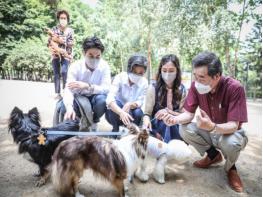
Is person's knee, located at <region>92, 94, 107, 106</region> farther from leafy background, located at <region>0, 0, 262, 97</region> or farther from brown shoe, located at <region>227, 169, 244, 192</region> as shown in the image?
brown shoe, located at <region>227, 169, 244, 192</region>

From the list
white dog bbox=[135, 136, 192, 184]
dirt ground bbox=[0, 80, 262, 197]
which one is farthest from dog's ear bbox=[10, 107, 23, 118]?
white dog bbox=[135, 136, 192, 184]

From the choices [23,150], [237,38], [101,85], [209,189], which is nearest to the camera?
[23,150]

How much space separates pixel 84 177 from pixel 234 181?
1065mm

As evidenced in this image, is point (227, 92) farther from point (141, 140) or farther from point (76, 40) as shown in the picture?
point (76, 40)

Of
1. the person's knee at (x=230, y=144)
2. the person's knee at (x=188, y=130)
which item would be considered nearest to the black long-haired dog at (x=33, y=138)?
the person's knee at (x=188, y=130)

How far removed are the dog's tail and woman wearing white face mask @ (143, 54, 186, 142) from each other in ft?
2.68

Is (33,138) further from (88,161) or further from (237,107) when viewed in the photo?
(237,107)

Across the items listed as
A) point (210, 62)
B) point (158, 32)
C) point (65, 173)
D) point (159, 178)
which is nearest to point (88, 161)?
point (65, 173)

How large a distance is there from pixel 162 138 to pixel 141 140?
1.89 feet

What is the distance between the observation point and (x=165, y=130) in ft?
7.50

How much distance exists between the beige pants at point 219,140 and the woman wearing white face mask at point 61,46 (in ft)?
3.50

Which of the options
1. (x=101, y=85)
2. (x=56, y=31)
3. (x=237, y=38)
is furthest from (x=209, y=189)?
(x=56, y=31)

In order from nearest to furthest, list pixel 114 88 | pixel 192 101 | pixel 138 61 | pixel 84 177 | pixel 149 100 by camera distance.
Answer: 1. pixel 84 177
2. pixel 192 101
3. pixel 138 61
4. pixel 149 100
5. pixel 114 88

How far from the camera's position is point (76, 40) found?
2268mm
